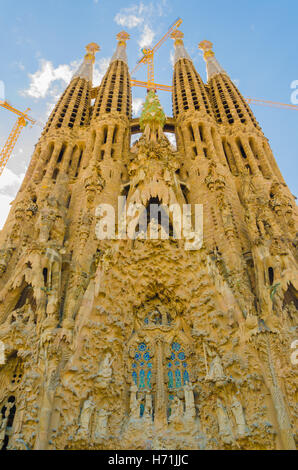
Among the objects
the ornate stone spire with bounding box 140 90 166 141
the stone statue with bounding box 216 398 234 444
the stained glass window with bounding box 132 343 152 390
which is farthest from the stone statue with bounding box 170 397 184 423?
the ornate stone spire with bounding box 140 90 166 141

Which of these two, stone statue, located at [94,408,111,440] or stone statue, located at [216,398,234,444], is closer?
stone statue, located at [216,398,234,444]

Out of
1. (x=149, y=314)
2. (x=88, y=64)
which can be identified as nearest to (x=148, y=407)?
(x=149, y=314)

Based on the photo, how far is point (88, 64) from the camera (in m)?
28.0

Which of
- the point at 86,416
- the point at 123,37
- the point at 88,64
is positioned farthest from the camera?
the point at 123,37

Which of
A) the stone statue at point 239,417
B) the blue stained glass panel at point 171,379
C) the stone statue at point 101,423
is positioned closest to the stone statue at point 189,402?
Answer: the blue stained glass panel at point 171,379

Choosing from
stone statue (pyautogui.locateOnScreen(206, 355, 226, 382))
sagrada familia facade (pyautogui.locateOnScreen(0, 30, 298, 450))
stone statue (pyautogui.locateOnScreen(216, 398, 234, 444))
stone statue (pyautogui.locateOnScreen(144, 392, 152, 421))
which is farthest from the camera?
stone statue (pyautogui.locateOnScreen(144, 392, 152, 421))

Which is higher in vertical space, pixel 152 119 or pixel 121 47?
pixel 121 47

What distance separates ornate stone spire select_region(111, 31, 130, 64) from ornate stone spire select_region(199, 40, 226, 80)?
677cm

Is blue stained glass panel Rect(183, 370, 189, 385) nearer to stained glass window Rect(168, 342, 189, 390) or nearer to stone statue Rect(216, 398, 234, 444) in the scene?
stained glass window Rect(168, 342, 189, 390)

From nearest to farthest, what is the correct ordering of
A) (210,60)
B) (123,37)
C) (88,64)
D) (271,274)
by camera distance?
(271,274) < (210,60) < (88,64) < (123,37)

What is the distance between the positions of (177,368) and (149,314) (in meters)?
2.09

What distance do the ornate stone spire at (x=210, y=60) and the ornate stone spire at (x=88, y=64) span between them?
925 centimetres

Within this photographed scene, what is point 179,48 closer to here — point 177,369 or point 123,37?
point 123,37

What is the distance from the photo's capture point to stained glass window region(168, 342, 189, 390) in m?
10.5
